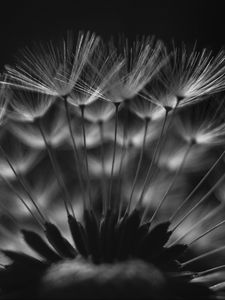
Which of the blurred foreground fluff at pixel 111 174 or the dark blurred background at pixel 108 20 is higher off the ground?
the dark blurred background at pixel 108 20

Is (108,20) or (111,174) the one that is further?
(108,20)

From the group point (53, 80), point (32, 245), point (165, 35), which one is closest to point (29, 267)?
point (32, 245)

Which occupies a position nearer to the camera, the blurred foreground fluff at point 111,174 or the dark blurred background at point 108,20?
the blurred foreground fluff at point 111,174

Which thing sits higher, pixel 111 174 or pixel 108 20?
pixel 108 20

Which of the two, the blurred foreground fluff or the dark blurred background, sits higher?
the dark blurred background

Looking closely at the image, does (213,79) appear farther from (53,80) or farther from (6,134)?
(6,134)
